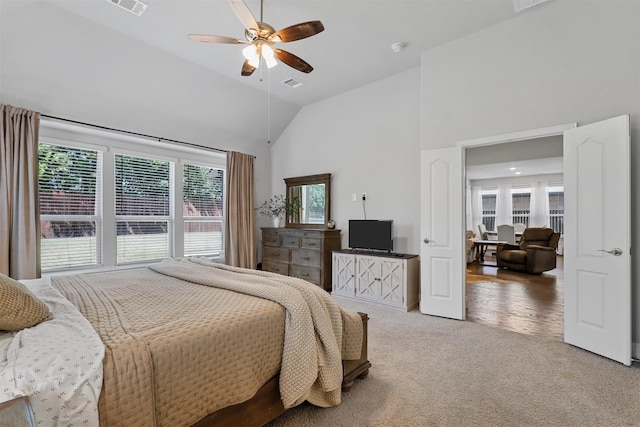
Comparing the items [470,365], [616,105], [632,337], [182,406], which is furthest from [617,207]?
[182,406]

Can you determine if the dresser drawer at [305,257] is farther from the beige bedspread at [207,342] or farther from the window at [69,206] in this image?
the window at [69,206]

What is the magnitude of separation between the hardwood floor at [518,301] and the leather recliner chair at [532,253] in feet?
0.54

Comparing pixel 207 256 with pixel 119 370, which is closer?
pixel 119 370

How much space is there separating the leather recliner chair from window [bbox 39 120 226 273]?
19.4 ft

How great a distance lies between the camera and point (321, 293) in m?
2.00

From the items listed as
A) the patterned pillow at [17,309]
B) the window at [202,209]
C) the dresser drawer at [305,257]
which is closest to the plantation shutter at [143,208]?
the window at [202,209]

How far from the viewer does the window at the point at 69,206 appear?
375 cm

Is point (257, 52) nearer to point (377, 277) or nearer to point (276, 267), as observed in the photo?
point (377, 277)

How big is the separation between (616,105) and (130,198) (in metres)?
5.69

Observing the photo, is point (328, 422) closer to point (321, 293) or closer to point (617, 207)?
point (321, 293)

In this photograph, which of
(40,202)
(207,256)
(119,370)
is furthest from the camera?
(207,256)

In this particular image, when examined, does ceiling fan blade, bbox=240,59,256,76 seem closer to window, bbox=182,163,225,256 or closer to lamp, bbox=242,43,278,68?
lamp, bbox=242,43,278,68

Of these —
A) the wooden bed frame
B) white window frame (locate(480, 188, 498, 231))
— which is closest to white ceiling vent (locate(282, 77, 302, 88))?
the wooden bed frame

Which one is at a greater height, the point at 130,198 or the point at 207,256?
the point at 130,198
